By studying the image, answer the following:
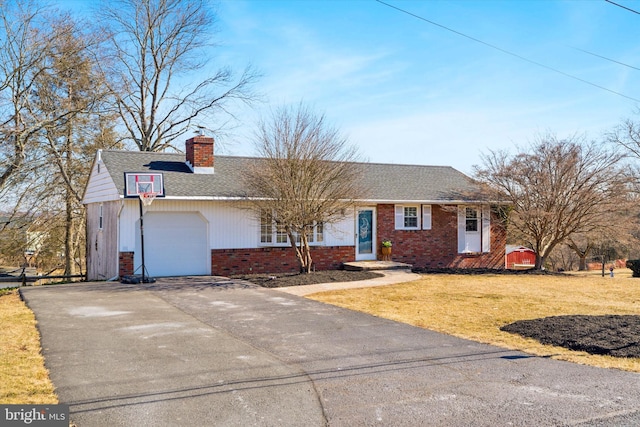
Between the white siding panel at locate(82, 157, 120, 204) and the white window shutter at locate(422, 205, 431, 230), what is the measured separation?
11.4 m

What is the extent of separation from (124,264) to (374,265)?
8.19 m

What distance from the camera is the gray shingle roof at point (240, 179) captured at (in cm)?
1747

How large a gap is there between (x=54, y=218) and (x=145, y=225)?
13161mm

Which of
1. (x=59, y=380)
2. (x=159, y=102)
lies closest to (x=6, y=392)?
(x=59, y=380)

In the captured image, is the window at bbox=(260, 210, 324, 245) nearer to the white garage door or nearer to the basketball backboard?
the white garage door

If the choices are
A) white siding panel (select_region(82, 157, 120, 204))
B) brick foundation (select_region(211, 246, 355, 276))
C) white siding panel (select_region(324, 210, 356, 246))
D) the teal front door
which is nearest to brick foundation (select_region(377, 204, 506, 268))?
the teal front door

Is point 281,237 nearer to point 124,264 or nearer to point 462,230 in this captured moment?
point 124,264

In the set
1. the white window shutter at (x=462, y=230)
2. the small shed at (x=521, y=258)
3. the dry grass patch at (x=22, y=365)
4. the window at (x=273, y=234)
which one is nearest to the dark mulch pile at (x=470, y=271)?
the white window shutter at (x=462, y=230)

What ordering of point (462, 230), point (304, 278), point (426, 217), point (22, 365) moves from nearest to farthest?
point (22, 365) → point (304, 278) → point (426, 217) → point (462, 230)

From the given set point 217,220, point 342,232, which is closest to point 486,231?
point 342,232

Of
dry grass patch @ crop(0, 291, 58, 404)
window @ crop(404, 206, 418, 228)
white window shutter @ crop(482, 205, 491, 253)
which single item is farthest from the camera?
white window shutter @ crop(482, 205, 491, 253)

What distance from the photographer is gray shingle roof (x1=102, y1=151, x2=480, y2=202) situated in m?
17.5

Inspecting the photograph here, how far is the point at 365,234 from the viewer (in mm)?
20703

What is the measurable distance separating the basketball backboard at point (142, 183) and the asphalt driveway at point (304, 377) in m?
5.94
